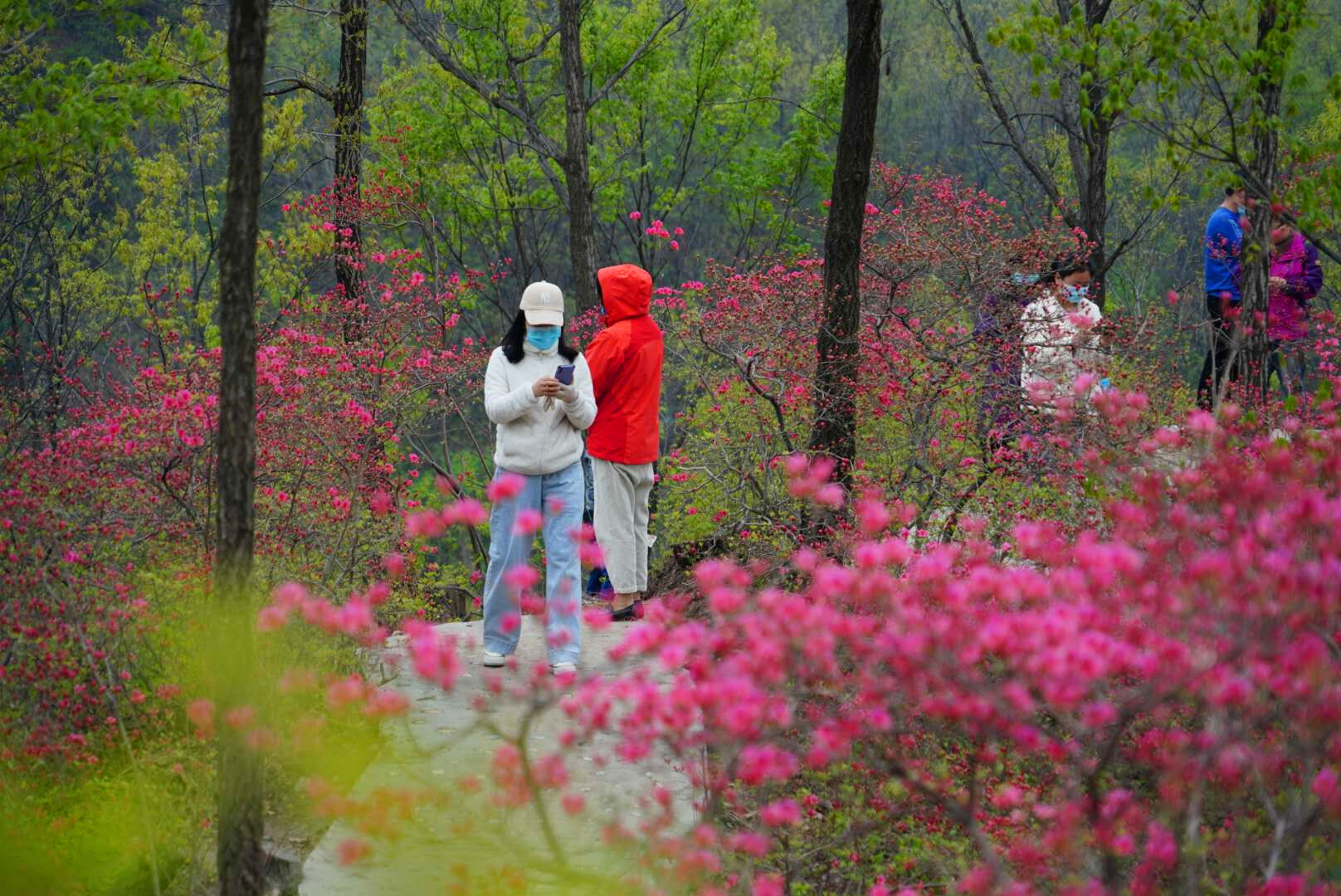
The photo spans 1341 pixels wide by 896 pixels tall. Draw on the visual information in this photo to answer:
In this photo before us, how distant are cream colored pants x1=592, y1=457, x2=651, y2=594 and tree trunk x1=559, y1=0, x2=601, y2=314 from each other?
4.98m

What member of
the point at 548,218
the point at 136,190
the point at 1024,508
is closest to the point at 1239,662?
the point at 1024,508

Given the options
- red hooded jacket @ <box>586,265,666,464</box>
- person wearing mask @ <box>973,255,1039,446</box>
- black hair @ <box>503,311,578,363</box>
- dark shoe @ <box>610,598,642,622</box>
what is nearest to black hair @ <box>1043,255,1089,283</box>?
person wearing mask @ <box>973,255,1039,446</box>

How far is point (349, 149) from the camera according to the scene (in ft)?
43.5

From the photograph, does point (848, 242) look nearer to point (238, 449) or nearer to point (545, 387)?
point (545, 387)

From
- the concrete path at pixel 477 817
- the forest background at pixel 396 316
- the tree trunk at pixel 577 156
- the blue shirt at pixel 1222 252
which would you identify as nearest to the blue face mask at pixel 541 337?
the forest background at pixel 396 316

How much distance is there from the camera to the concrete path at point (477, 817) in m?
3.27

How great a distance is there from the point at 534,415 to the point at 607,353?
144cm

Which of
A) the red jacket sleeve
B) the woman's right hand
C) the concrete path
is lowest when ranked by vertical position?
the concrete path

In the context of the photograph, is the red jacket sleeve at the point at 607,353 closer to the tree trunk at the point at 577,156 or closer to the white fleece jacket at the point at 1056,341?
the white fleece jacket at the point at 1056,341

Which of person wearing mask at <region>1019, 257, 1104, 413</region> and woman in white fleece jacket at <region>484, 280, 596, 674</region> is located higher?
person wearing mask at <region>1019, 257, 1104, 413</region>

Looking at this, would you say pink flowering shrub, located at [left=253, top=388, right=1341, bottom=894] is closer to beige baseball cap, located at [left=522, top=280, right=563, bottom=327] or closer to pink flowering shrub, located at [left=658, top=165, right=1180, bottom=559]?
pink flowering shrub, located at [left=658, top=165, right=1180, bottom=559]

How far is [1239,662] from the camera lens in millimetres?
2559

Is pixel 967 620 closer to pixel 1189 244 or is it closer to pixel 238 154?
pixel 238 154

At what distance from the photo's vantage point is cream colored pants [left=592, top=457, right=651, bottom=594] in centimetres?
756
